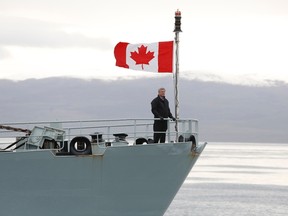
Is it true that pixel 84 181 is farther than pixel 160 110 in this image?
No

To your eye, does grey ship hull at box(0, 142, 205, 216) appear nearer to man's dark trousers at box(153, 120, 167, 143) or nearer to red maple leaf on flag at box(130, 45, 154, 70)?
man's dark trousers at box(153, 120, 167, 143)

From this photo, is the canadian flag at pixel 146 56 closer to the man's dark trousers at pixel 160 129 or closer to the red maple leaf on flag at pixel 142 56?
the red maple leaf on flag at pixel 142 56

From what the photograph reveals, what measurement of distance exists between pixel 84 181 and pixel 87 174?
22 centimetres

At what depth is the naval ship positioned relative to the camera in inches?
801

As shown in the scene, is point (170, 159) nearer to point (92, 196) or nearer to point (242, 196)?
point (92, 196)

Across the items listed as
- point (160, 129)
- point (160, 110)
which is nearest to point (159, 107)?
point (160, 110)

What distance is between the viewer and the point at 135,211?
2112 cm

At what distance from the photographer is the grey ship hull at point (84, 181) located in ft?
66.7

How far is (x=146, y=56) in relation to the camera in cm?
2080

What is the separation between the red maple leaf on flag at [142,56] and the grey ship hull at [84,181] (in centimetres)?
252

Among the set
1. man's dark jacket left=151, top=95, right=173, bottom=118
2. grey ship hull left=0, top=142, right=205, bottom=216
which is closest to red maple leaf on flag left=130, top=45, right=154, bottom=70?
man's dark jacket left=151, top=95, right=173, bottom=118

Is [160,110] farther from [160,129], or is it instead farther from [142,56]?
[142,56]

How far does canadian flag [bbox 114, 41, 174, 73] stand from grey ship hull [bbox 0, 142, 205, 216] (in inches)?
91.9

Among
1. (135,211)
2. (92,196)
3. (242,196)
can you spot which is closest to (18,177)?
(92,196)
